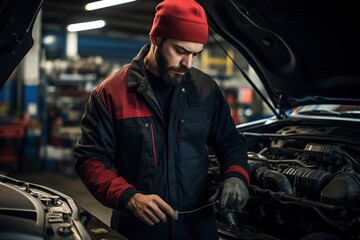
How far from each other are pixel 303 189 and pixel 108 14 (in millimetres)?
8449

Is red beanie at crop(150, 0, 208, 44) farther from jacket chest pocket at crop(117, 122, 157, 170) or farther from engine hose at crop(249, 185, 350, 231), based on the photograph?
engine hose at crop(249, 185, 350, 231)

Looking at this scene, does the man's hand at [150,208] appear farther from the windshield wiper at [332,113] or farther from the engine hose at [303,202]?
the windshield wiper at [332,113]

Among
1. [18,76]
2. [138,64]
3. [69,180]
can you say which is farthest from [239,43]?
[18,76]

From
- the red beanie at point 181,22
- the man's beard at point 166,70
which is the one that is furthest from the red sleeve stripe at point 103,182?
the red beanie at point 181,22

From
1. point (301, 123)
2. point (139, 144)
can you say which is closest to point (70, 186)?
point (301, 123)

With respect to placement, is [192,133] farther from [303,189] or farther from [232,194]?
[303,189]

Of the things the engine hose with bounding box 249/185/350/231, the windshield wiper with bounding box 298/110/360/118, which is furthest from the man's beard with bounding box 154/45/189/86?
the windshield wiper with bounding box 298/110/360/118

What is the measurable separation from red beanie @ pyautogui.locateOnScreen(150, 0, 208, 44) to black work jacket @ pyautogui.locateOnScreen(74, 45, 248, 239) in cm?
22

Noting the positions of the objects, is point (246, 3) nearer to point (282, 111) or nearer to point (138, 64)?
point (138, 64)

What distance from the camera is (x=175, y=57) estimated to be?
171 centimetres

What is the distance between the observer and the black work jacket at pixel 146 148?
1771 millimetres

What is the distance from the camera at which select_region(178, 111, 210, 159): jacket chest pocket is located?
5.95 ft

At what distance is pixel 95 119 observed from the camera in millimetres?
1791

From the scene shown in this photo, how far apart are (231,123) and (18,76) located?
21.3ft
